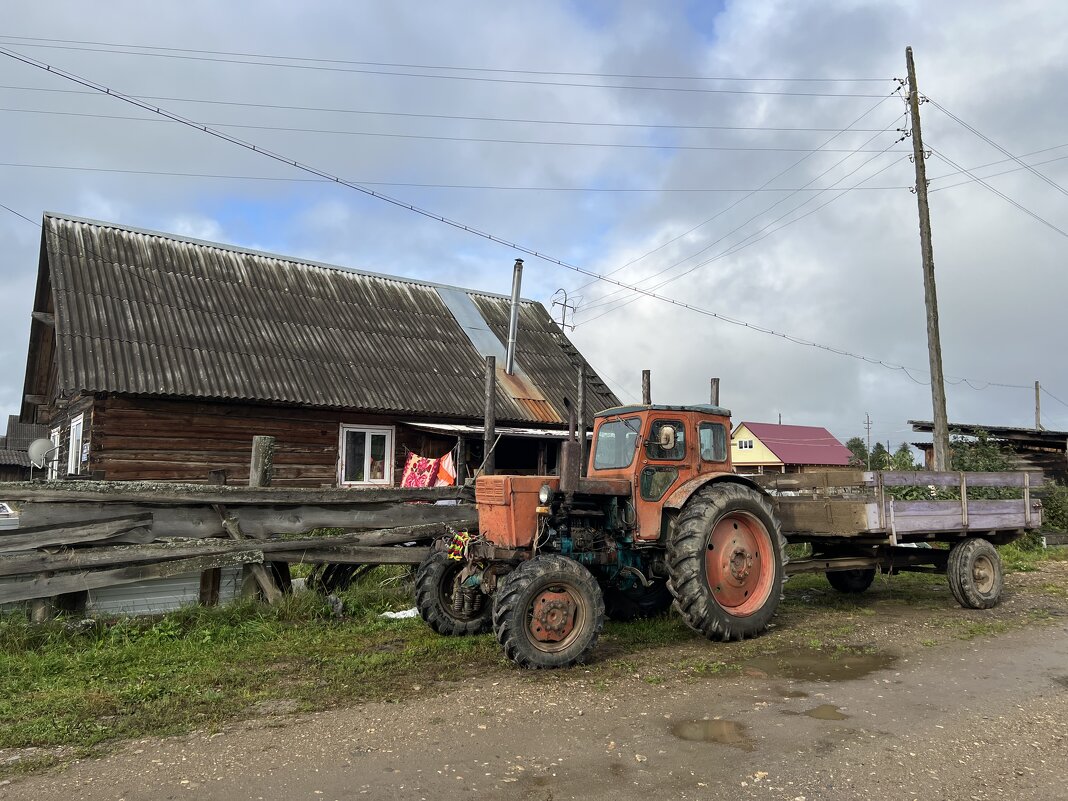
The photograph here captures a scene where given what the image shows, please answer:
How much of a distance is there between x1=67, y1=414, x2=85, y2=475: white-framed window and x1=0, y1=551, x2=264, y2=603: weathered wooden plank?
8.97 meters

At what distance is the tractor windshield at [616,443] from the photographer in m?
7.58

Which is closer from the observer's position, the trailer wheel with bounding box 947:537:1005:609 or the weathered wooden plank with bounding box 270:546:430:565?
the weathered wooden plank with bounding box 270:546:430:565

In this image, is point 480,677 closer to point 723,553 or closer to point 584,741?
point 584,741

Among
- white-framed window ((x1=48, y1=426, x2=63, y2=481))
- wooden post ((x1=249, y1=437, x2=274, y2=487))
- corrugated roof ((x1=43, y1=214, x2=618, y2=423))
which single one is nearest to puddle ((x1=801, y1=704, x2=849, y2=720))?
wooden post ((x1=249, y1=437, x2=274, y2=487))

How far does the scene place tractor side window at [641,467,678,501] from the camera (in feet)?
24.3

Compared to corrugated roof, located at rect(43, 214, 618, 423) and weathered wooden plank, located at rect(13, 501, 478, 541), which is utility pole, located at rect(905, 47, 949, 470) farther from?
weathered wooden plank, located at rect(13, 501, 478, 541)

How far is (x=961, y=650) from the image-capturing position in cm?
702

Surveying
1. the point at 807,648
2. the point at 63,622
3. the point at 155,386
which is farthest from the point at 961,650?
the point at 155,386

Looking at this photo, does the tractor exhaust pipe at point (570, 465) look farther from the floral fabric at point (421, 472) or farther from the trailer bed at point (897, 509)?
the floral fabric at point (421, 472)

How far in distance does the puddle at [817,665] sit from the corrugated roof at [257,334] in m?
10.8

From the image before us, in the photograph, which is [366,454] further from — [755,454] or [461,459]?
[755,454]

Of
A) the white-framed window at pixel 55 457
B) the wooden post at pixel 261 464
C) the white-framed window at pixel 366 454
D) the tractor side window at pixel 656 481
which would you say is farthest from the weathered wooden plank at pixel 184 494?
the white-framed window at pixel 55 457

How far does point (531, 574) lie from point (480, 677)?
2.87 ft

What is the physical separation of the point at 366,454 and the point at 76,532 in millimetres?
9401
